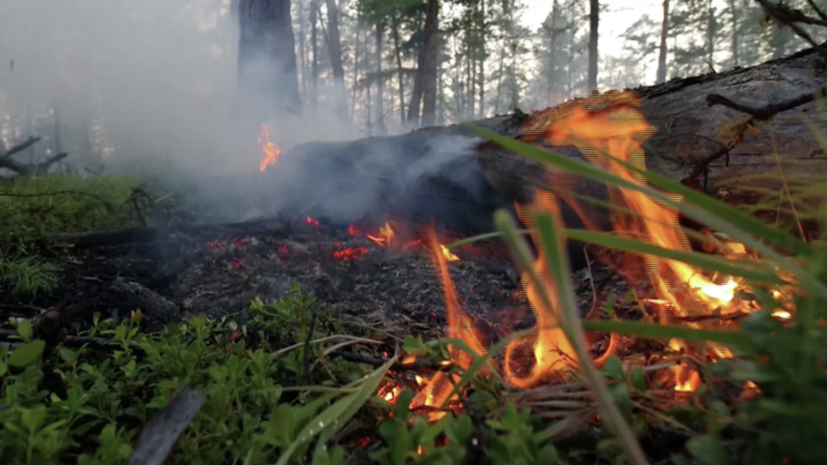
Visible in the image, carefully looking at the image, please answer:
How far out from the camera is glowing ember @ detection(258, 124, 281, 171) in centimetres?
729

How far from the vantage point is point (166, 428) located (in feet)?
3.09

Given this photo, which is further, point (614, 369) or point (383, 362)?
point (383, 362)

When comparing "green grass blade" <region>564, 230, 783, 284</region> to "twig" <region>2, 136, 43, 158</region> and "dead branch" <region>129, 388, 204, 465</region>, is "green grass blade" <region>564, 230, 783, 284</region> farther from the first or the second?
"twig" <region>2, 136, 43, 158</region>

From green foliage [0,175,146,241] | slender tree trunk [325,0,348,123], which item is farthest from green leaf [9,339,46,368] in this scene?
slender tree trunk [325,0,348,123]

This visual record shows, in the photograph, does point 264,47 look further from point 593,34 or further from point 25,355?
point 593,34

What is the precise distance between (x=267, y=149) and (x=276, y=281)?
16.5 ft

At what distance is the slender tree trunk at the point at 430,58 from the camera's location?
→ 512 inches

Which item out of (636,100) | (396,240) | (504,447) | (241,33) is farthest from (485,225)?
(241,33)

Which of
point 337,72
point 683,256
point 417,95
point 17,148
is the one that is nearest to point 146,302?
point 683,256

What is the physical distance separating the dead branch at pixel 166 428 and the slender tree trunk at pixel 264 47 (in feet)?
26.8

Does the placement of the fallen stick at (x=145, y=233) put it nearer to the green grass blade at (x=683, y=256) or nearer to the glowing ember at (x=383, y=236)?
the glowing ember at (x=383, y=236)

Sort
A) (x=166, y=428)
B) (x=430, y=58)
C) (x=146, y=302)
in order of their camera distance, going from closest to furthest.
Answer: (x=166, y=428), (x=146, y=302), (x=430, y=58)

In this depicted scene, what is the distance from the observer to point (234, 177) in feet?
26.9

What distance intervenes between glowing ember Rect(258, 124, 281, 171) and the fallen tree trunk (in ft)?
1.46
